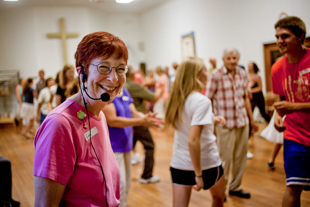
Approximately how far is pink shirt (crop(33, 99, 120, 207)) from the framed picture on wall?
781 cm

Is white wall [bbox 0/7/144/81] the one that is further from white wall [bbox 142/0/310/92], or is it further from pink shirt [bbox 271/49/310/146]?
pink shirt [bbox 271/49/310/146]

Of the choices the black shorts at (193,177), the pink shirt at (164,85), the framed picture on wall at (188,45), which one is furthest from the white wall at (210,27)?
the black shorts at (193,177)

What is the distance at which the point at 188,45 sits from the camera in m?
9.11

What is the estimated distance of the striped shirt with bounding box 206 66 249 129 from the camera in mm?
3004

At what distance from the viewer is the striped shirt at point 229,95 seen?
3.00 meters

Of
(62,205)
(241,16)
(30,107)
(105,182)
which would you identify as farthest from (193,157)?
(30,107)

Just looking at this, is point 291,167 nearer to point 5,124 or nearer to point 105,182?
point 105,182

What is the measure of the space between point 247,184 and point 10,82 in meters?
8.55

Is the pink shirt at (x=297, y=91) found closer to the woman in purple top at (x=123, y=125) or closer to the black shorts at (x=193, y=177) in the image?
the black shorts at (x=193, y=177)

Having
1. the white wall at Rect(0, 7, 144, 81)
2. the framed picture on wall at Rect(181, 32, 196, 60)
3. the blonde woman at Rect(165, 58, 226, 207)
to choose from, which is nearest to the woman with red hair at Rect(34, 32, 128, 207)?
the blonde woman at Rect(165, 58, 226, 207)

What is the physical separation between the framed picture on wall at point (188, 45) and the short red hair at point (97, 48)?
25.5ft

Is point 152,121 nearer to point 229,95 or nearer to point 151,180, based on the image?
point 229,95

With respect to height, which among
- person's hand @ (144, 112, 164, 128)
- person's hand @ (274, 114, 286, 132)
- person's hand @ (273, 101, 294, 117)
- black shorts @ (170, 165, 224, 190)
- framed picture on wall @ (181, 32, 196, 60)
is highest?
framed picture on wall @ (181, 32, 196, 60)

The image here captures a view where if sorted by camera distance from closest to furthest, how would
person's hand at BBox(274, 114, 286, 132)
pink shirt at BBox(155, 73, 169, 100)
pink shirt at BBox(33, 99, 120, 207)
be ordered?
pink shirt at BBox(33, 99, 120, 207) < person's hand at BBox(274, 114, 286, 132) < pink shirt at BBox(155, 73, 169, 100)
